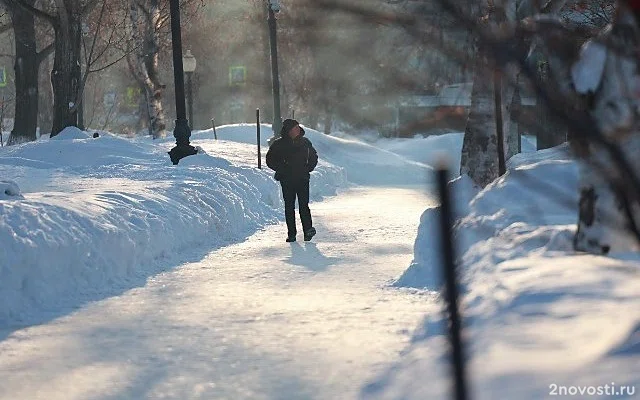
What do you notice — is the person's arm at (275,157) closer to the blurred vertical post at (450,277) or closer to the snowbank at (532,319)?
the snowbank at (532,319)

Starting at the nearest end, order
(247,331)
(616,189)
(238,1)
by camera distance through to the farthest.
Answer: (616,189)
(247,331)
(238,1)

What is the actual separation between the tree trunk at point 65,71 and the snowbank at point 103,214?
4845 millimetres

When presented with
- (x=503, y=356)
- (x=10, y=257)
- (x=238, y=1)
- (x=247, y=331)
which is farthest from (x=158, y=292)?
(x=238, y=1)

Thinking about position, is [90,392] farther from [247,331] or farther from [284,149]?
[284,149]

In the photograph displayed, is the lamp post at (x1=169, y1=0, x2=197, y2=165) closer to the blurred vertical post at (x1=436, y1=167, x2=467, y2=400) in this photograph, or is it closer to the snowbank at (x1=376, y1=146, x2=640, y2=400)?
the snowbank at (x1=376, y1=146, x2=640, y2=400)

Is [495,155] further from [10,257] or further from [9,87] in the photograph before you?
[9,87]

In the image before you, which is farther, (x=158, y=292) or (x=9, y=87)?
(x=9, y=87)

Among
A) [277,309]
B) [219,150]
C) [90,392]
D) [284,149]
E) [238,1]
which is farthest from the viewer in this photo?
[238,1]

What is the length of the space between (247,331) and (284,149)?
7.00 m

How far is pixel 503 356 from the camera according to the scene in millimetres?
5309

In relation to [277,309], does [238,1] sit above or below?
above

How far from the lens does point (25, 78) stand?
120ft

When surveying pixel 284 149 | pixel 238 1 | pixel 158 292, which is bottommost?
pixel 158 292

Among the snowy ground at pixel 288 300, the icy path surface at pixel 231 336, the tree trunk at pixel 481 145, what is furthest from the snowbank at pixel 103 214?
the tree trunk at pixel 481 145
